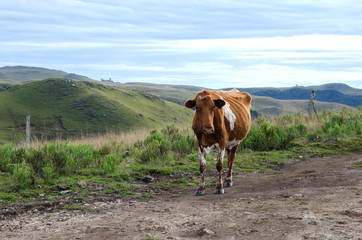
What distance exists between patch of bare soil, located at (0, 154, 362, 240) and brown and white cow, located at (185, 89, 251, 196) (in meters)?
0.65

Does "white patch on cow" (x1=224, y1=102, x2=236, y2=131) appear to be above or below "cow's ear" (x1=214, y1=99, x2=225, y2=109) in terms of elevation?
below

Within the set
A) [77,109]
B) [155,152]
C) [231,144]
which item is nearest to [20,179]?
[155,152]

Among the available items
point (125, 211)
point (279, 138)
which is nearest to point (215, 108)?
point (125, 211)

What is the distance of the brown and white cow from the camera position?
6.61m

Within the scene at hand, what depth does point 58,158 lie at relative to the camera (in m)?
8.85

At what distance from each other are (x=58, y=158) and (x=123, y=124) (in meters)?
84.4

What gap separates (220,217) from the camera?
5.31m

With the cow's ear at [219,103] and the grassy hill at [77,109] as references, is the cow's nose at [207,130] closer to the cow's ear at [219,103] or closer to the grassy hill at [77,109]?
the cow's ear at [219,103]

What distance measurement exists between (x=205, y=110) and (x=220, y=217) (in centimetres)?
205

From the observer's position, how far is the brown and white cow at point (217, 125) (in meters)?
6.61

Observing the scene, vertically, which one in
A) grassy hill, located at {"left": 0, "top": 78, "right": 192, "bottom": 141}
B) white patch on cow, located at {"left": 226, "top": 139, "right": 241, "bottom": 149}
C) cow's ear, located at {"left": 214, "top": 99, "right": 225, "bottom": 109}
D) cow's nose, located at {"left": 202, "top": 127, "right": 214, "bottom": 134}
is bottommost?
grassy hill, located at {"left": 0, "top": 78, "right": 192, "bottom": 141}

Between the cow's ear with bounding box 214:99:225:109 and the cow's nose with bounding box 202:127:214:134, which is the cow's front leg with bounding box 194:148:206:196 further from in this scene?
the cow's ear with bounding box 214:99:225:109

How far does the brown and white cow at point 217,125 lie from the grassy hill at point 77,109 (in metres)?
71.0

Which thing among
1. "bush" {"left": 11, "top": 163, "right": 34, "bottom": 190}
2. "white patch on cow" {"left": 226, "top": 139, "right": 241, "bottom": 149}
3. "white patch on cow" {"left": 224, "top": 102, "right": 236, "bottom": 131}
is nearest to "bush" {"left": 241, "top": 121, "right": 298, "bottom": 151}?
"white patch on cow" {"left": 226, "top": 139, "right": 241, "bottom": 149}
